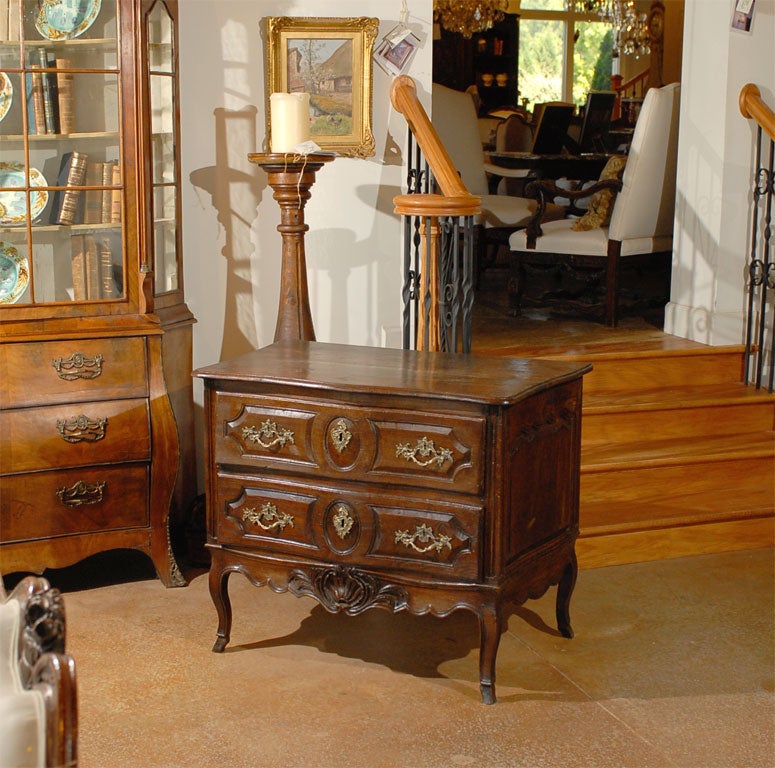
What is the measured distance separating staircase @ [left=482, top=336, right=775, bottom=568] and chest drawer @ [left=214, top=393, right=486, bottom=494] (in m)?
1.15

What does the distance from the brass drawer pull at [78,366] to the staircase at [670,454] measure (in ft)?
5.41

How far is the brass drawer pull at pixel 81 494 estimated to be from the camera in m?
3.54

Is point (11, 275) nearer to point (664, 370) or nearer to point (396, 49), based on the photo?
point (396, 49)

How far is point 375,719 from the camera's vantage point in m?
→ 2.80

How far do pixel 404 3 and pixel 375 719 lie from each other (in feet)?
8.24

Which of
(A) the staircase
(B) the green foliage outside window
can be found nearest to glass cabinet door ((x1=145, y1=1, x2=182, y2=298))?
(A) the staircase

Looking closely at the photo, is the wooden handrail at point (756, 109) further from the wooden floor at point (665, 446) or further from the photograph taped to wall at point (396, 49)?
the photograph taped to wall at point (396, 49)

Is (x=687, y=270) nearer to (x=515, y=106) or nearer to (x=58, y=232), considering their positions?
(x=58, y=232)

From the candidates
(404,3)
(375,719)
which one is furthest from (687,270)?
(375,719)

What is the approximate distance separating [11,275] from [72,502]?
0.71 meters

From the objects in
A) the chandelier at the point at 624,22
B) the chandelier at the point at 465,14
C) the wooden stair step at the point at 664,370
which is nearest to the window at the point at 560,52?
the chandelier at the point at 624,22

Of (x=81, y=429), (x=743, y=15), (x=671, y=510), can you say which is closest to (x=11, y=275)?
(x=81, y=429)

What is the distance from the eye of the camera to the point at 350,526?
2.93m

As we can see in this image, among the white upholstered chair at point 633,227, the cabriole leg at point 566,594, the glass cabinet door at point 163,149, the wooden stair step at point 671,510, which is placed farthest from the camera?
the white upholstered chair at point 633,227
